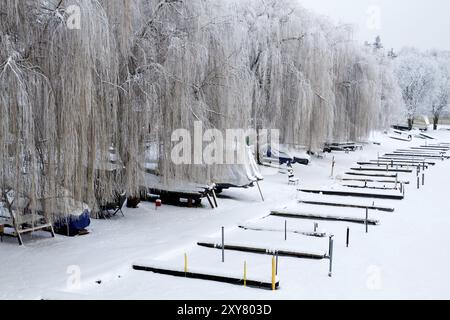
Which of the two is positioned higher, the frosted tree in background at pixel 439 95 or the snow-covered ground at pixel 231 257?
the frosted tree in background at pixel 439 95

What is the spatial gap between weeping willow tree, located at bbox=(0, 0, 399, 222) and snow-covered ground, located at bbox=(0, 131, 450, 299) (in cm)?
125

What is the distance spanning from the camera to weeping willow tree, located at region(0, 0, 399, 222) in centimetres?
952

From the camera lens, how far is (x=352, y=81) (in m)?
32.6

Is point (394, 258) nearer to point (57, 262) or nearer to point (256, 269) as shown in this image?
point (256, 269)

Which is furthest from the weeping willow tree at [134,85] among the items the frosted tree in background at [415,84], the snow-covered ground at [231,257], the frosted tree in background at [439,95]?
the frosted tree in background at [439,95]

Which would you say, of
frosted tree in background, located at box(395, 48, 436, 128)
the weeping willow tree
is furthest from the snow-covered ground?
frosted tree in background, located at box(395, 48, 436, 128)

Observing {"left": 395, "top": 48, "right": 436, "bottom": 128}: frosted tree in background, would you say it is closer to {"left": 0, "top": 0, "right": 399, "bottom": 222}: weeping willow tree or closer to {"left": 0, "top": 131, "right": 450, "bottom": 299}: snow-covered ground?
{"left": 0, "top": 0, "right": 399, "bottom": 222}: weeping willow tree

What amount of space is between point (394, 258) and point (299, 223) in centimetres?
414

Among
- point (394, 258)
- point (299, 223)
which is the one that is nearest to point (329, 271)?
point (394, 258)

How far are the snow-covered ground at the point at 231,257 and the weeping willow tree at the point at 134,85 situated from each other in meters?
1.25

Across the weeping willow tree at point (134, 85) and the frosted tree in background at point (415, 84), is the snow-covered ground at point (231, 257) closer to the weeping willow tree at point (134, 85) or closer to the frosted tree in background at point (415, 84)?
the weeping willow tree at point (134, 85)

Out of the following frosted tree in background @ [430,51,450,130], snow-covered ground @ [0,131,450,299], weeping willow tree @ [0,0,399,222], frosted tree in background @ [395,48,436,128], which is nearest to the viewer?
snow-covered ground @ [0,131,450,299]

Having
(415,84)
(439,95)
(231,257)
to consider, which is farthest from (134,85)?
(439,95)

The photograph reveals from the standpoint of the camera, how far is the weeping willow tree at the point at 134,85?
952 centimetres
